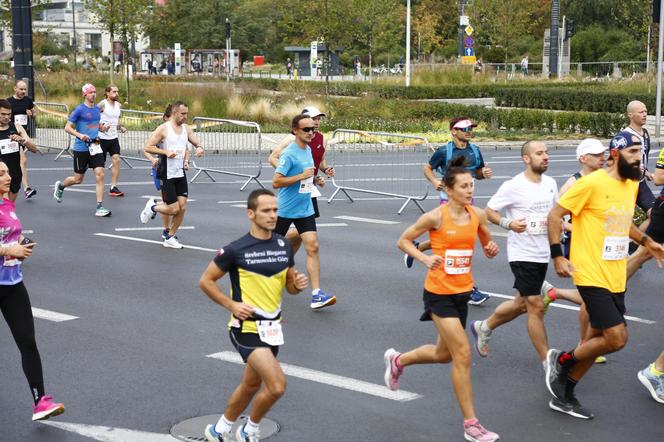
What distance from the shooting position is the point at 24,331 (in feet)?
23.6

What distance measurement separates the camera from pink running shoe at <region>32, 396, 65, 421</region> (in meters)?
7.09

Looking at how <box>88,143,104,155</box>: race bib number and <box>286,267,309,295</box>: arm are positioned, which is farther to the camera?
<box>88,143,104,155</box>: race bib number

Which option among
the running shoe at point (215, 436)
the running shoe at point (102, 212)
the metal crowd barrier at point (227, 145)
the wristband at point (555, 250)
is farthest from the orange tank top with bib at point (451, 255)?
the metal crowd barrier at point (227, 145)

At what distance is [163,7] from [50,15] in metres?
46.5

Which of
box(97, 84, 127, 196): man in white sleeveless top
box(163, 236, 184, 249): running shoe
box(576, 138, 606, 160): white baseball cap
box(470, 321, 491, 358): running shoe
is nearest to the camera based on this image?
box(470, 321, 491, 358): running shoe

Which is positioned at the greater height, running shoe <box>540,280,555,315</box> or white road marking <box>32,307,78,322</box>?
running shoe <box>540,280,555,315</box>

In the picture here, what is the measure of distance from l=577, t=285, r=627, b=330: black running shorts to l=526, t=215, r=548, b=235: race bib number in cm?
93

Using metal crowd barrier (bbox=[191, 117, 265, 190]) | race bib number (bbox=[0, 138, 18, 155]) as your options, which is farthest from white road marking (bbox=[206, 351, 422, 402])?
metal crowd barrier (bbox=[191, 117, 265, 190])

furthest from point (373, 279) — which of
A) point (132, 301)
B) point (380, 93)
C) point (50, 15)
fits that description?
point (50, 15)

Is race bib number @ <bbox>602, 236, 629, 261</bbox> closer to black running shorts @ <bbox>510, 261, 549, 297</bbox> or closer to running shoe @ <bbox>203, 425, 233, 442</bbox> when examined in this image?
black running shorts @ <bbox>510, 261, 549, 297</bbox>

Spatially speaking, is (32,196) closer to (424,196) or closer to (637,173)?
(424,196)

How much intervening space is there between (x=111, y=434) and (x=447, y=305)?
7.56 ft

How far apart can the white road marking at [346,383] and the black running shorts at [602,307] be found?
1414 mm

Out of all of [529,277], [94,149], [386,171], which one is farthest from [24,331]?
[386,171]
